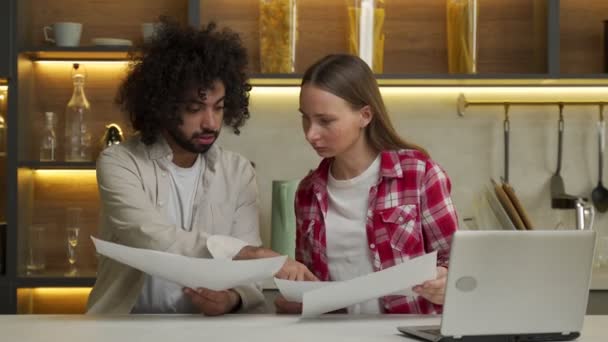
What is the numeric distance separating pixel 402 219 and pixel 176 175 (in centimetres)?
59

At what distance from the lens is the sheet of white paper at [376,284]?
165cm

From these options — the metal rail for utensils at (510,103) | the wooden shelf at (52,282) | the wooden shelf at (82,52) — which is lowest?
the wooden shelf at (52,282)

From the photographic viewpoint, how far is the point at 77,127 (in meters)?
3.52

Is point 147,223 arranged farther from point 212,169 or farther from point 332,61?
point 332,61

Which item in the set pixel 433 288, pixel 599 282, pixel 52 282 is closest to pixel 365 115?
pixel 433 288

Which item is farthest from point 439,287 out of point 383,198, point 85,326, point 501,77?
point 501,77

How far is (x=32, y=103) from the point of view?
141 inches

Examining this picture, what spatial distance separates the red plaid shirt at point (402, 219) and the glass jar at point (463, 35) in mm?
1237

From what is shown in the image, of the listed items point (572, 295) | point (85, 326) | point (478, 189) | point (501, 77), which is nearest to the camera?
point (572, 295)

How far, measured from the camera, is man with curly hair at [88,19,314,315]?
7.09ft

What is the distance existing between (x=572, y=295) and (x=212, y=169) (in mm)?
1055

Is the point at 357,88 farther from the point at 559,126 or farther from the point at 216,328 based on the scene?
the point at 559,126

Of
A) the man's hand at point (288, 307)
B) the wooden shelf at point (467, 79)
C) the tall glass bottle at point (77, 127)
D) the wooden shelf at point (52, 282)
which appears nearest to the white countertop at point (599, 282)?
the wooden shelf at point (467, 79)

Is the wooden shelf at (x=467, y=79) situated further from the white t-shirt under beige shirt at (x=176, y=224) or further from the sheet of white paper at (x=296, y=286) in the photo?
the sheet of white paper at (x=296, y=286)
